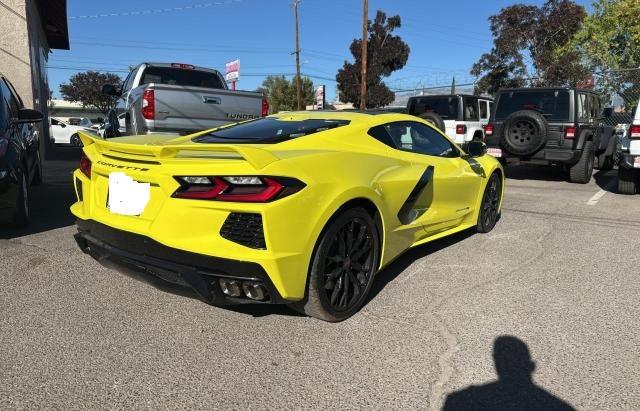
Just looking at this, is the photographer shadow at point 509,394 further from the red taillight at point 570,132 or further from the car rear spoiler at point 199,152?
the red taillight at point 570,132

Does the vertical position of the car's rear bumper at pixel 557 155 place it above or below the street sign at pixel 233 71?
below

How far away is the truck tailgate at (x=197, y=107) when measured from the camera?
6.77 m

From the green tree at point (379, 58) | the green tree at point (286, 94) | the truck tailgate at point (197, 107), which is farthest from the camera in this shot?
the green tree at point (286, 94)

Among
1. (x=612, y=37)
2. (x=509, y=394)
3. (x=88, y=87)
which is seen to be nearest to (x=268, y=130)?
(x=509, y=394)

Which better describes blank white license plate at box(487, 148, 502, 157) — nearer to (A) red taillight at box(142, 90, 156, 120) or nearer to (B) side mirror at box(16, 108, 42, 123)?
(A) red taillight at box(142, 90, 156, 120)

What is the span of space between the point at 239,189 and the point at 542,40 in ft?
87.8

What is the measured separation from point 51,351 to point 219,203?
4.16 feet

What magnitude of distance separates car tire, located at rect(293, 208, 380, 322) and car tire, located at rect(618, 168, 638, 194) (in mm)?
6909

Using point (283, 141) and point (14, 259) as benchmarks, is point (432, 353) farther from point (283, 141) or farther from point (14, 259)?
point (14, 259)

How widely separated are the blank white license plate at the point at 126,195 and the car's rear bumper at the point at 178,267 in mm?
129

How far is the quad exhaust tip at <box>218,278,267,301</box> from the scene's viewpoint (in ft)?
8.64

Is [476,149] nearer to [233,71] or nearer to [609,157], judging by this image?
[609,157]

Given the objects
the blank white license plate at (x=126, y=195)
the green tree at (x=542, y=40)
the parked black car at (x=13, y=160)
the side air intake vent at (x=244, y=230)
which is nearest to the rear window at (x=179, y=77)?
the parked black car at (x=13, y=160)

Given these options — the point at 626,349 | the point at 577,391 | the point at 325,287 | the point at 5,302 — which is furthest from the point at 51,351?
the point at 626,349
